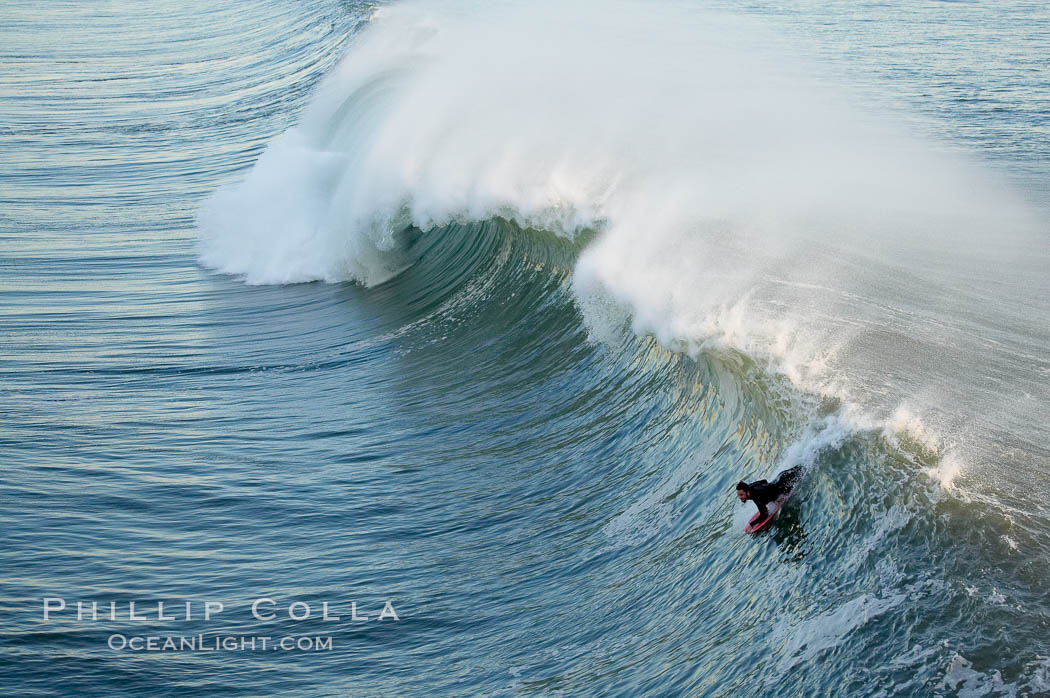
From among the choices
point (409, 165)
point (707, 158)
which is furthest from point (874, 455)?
point (409, 165)

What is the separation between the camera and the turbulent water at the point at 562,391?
599 centimetres

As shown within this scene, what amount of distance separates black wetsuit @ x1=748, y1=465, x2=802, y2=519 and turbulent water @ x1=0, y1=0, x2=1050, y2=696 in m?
0.17

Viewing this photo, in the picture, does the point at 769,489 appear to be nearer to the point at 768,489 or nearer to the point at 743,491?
the point at 768,489

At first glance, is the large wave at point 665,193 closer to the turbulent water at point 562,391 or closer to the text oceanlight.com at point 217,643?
the turbulent water at point 562,391

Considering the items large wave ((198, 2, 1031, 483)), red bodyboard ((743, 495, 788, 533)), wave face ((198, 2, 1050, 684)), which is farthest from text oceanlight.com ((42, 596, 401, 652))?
large wave ((198, 2, 1031, 483))

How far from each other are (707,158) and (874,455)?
715cm

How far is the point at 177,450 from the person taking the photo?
9.91 meters

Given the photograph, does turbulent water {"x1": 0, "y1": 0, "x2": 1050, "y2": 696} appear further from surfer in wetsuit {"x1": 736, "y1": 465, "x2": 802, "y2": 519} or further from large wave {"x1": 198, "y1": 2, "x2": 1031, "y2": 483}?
surfer in wetsuit {"x1": 736, "y1": 465, "x2": 802, "y2": 519}

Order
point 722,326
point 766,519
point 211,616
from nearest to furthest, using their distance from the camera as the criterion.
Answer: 1. point 766,519
2. point 211,616
3. point 722,326

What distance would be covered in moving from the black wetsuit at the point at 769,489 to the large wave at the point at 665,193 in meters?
0.35

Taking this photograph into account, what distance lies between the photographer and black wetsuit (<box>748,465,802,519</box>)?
6.52m

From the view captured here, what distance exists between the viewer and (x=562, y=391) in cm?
1066

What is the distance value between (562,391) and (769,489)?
13.9 feet

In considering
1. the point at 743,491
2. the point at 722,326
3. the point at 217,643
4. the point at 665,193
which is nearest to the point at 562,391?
the point at 722,326
